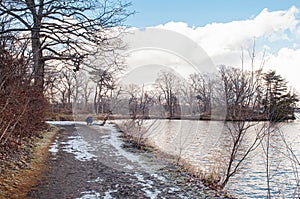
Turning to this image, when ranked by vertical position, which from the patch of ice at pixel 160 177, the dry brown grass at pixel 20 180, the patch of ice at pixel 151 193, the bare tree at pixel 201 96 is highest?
the bare tree at pixel 201 96

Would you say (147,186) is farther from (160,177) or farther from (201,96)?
(201,96)

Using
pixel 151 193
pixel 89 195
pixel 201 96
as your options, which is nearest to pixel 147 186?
pixel 151 193

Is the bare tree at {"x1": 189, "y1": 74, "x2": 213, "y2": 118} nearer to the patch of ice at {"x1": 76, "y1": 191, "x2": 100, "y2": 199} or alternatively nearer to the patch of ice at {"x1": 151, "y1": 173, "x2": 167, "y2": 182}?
the patch of ice at {"x1": 151, "y1": 173, "x2": 167, "y2": 182}

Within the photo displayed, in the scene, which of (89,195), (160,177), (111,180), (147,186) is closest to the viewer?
(89,195)

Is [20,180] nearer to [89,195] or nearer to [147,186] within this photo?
[89,195]

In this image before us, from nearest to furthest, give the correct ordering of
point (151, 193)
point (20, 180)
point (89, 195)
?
point (89, 195), point (151, 193), point (20, 180)

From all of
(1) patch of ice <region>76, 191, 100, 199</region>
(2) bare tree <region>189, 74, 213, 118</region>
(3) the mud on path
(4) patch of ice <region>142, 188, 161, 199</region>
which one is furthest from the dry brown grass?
(2) bare tree <region>189, 74, 213, 118</region>

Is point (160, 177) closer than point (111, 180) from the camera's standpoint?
No

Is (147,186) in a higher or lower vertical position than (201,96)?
lower

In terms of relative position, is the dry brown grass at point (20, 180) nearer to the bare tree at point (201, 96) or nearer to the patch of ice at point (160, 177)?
the patch of ice at point (160, 177)

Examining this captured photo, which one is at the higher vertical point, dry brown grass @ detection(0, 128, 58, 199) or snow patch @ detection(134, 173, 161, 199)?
dry brown grass @ detection(0, 128, 58, 199)

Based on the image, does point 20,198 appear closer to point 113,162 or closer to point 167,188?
point 167,188

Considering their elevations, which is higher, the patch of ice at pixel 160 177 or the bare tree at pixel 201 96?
the bare tree at pixel 201 96

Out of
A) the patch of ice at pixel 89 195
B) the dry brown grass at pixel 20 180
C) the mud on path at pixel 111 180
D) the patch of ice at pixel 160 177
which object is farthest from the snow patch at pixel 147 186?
the dry brown grass at pixel 20 180
